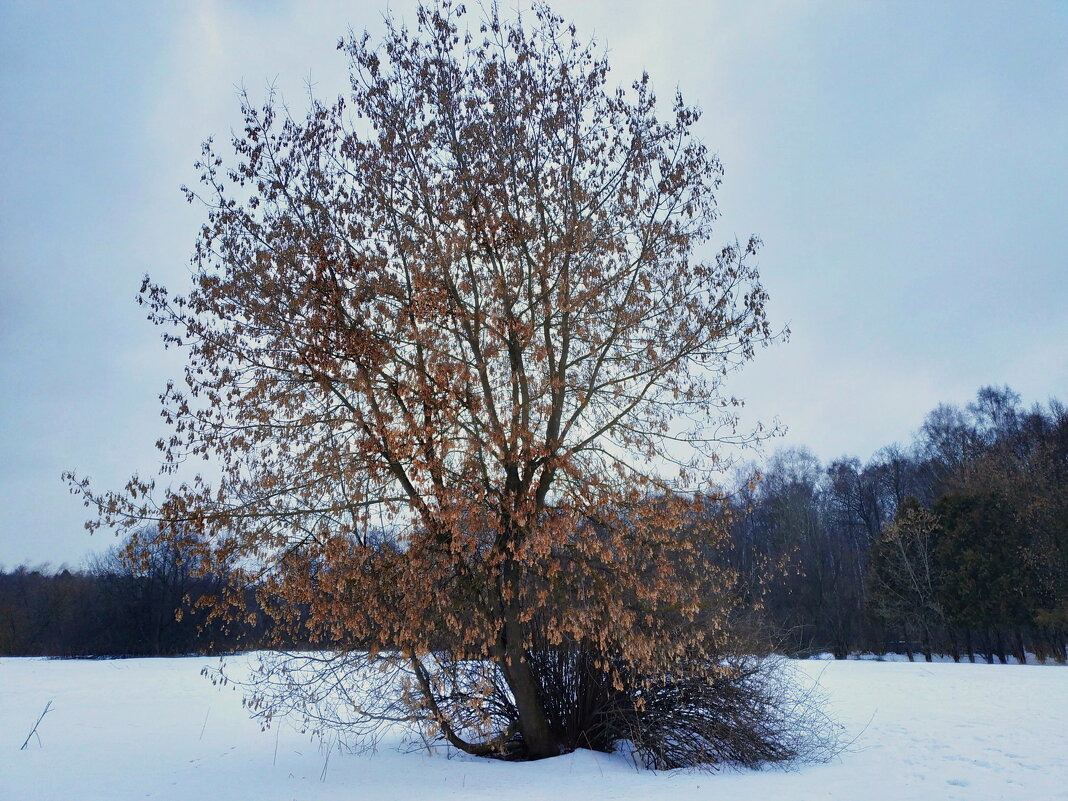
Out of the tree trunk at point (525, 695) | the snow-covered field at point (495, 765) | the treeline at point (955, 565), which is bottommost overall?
the snow-covered field at point (495, 765)

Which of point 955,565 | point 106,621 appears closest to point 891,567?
point 955,565

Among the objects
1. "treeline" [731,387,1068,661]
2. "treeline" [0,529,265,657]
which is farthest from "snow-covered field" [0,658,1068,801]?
"treeline" [0,529,265,657]

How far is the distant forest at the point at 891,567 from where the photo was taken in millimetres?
29125

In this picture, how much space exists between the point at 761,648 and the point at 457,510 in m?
5.87

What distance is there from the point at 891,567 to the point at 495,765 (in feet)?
100

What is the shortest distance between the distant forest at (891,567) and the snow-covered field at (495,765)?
1815 mm

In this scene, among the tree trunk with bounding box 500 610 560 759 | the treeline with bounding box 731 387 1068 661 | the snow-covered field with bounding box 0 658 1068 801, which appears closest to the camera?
the snow-covered field with bounding box 0 658 1068 801

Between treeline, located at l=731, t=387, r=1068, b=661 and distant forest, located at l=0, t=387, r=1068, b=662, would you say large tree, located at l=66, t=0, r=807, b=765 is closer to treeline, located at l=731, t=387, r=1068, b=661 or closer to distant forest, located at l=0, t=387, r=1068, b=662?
distant forest, located at l=0, t=387, r=1068, b=662

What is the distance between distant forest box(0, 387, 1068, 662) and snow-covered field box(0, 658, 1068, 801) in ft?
5.95

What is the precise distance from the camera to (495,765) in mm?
9203

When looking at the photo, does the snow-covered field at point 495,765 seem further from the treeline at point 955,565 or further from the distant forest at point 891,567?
the treeline at point 955,565

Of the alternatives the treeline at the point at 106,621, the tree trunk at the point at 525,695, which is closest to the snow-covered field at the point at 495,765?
the tree trunk at the point at 525,695

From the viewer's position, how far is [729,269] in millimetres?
9781

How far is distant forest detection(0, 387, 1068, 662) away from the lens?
95.6 ft
